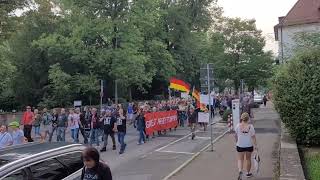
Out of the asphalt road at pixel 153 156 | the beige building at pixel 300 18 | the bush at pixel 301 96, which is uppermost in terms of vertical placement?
the beige building at pixel 300 18

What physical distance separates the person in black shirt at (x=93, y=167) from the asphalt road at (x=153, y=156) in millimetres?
7620

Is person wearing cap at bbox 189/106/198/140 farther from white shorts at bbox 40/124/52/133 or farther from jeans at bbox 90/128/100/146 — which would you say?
white shorts at bbox 40/124/52/133

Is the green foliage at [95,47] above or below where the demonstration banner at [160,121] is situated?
above

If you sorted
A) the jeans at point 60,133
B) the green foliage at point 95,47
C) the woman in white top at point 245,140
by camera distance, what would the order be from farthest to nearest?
the green foliage at point 95,47
the jeans at point 60,133
the woman in white top at point 245,140

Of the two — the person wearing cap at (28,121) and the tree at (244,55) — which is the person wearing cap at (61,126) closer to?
the person wearing cap at (28,121)

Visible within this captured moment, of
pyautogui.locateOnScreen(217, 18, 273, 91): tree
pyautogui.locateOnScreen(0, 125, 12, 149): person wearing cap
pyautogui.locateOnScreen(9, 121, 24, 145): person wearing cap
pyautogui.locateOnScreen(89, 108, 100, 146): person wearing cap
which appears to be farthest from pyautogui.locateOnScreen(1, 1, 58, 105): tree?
pyautogui.locateOnScreen(0, 125, 12, 149): person wearing cap

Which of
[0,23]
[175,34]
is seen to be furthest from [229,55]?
[0,23]

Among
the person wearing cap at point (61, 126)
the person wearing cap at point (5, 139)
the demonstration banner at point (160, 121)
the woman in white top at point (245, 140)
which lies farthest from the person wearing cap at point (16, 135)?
the demonstration banner at point (160, 121)

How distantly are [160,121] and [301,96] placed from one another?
12.9m

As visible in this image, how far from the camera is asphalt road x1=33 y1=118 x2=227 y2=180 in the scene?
1452 cm

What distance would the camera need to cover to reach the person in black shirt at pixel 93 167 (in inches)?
231

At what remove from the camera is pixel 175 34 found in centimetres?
5662

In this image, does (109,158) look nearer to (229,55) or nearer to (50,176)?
(50,176)

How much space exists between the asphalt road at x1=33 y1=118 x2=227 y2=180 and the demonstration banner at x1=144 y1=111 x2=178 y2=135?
56cm
